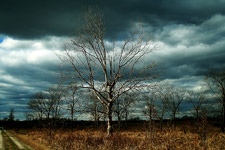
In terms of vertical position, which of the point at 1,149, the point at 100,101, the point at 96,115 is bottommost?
the point at 1,149

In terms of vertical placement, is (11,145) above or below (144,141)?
below

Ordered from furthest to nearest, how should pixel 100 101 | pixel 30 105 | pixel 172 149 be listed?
pixel 30 105, pixel 100 101, pixel 172 149

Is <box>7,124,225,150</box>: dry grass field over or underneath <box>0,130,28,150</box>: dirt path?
over

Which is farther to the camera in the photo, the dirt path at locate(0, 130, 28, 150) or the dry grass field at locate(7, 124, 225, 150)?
the dirt path at locate(0, 130, 28, 150)

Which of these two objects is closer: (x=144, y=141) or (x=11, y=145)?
(x=144, y=141)

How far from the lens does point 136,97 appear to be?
542 inches

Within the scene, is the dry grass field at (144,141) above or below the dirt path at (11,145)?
above

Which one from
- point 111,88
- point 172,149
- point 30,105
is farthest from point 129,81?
point 30,105

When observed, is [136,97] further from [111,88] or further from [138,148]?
[138,148]

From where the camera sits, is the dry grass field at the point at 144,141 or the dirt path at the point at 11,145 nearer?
the dry grass field at the point at 144,141

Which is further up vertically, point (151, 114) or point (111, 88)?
point (111, 88)

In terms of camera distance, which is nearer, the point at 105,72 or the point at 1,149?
the point at 1,149

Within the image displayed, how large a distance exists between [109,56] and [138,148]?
8.27m

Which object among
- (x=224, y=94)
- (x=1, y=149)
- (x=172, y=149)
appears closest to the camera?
(x=172, y=149)
